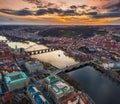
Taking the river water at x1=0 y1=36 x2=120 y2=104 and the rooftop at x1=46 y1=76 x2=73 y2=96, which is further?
the river water at x1=0 y1=36 x2=120 y2=104

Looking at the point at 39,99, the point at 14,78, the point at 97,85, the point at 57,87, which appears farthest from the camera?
the point at 97,85

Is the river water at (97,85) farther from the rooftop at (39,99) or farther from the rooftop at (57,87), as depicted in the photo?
the rooftop at (39,99)

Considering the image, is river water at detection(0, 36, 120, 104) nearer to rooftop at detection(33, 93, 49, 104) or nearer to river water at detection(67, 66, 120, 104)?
river water at detection(67, 66, 120, 104)

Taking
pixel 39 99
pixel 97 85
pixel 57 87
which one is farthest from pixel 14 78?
pixel 97 85

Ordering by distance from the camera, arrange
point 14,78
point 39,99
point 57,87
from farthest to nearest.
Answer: point 14,78 → point 57,87 → point 39,99

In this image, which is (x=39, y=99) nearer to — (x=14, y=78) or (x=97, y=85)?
(x=14, y=78)

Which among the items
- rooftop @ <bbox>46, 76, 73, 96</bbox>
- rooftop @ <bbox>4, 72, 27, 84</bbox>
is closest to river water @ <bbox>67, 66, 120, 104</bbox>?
rooftop @ <bbox>46, 76, 73, 96</bbox>

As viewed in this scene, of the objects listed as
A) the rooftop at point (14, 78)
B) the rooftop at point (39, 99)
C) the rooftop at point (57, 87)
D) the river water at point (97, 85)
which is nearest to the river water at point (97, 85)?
the river water at point (97, 85)

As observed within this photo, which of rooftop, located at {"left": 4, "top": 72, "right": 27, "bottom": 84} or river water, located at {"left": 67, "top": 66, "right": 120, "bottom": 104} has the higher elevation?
rooftop, located at {"left": 4, "top": 72, "right": 27, "bottom": 84}
